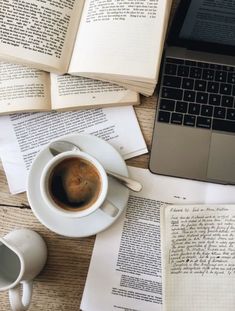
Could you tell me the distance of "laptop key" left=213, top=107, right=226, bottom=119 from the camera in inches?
25.8

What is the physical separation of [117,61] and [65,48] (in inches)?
3.4

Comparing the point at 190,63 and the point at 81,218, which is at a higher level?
the point at 190,63

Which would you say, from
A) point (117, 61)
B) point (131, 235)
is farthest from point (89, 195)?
point (117, 61)

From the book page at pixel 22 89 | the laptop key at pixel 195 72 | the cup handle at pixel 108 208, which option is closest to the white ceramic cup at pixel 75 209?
the cup handle at pixel 108 208

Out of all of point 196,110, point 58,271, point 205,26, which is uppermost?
point 205,26

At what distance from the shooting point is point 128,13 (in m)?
0.63

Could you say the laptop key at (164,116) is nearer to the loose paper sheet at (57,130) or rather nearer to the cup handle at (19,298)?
the loose paper sheet at (57,130)

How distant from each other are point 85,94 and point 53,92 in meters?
0.05

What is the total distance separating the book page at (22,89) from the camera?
651 millimetres

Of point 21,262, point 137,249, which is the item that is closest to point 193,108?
point 137,249

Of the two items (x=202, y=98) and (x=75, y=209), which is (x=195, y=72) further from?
(x=75, y=209)

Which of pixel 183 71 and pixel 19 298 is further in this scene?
pixel 183 71

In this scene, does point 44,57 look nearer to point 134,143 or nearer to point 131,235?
point 134,143

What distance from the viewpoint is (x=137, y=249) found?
641 mm
